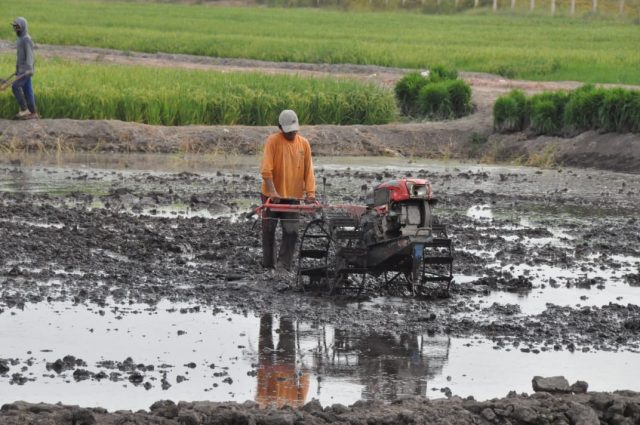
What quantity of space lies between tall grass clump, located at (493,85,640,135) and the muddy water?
6.38 m

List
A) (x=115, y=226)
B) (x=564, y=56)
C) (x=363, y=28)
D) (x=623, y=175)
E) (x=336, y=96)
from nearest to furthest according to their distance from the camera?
(x=115, y=226)
(x=623, y=175)
(x=336, y=96)
(x=564, y=56)
(x=363, y=28)

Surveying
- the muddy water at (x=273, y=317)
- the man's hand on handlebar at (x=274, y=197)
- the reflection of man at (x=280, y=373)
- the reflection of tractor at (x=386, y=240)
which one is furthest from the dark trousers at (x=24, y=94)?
the reflection of man at (x=280, y=373)

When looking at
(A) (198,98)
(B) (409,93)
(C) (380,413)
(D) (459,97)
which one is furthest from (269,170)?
A: (B) (409,93)

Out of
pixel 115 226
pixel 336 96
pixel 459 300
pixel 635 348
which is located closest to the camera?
pixel 635 348

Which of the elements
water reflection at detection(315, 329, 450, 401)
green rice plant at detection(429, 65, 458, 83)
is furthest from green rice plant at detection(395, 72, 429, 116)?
water reflection at detection(315, 329, 450, 401)

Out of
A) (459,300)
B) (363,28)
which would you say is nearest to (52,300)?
(459,300)

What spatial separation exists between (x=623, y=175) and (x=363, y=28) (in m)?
38.3

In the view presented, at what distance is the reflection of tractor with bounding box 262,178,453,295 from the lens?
1093 centimetres

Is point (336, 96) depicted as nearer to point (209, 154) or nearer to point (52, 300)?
point (209, 154)

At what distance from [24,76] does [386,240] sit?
13499 millimetres

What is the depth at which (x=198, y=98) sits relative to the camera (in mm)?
25297

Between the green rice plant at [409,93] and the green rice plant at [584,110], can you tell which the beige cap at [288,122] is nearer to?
the green rice plant at [584,110]

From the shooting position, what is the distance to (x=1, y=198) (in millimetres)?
16516

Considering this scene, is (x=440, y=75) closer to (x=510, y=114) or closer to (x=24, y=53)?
(x=510, y=114)
